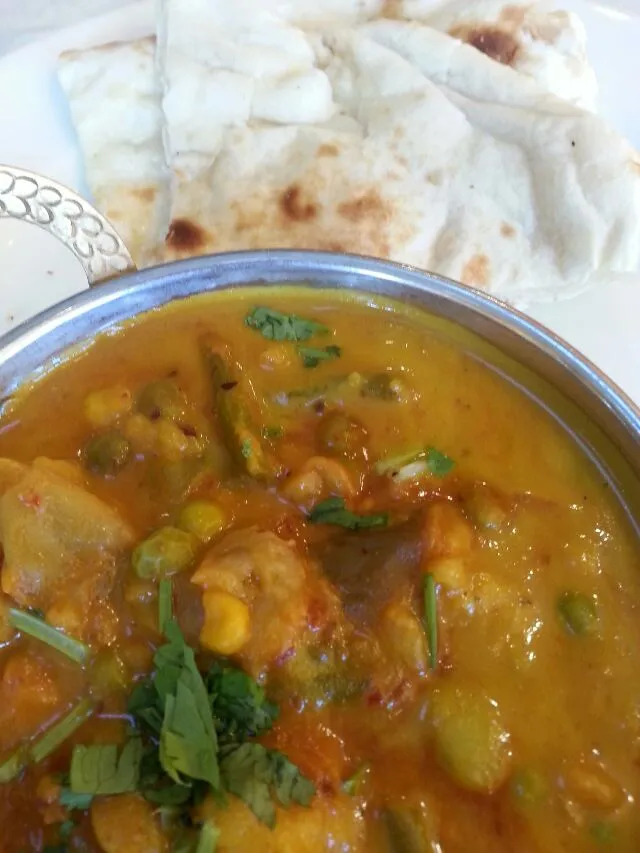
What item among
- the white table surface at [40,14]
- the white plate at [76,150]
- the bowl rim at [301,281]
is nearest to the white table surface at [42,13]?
the white table surface at [40,14]

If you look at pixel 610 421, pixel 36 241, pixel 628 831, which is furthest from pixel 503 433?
pixel 36 241

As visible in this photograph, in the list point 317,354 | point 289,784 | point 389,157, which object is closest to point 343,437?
point 317,354

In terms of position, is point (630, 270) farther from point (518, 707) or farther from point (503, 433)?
point (518, 707)

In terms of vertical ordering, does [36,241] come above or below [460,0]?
below

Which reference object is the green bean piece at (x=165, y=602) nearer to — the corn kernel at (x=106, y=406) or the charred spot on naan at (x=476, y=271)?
the corn kernel at (x=106, y=406)

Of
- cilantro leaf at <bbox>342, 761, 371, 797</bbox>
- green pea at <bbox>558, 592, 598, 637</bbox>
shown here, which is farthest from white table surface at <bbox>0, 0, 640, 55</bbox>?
cilantro leaf at <bbox>342, 761, 371, 797</bbox>

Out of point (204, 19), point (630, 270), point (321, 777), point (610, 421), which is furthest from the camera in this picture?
point (204, 19)

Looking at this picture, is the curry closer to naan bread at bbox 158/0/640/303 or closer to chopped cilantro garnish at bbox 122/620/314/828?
chopped cilantro garnish at bbox 122/620/314/828
